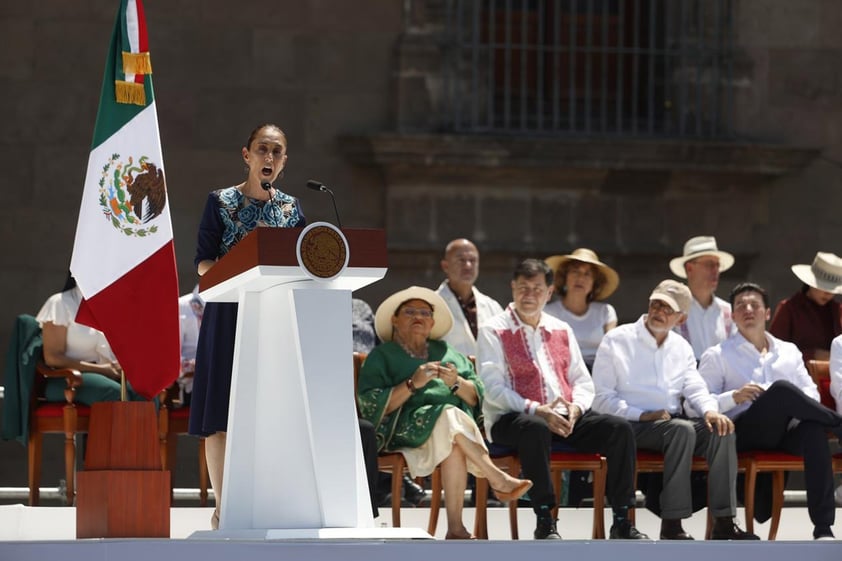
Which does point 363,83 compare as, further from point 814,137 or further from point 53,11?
point 814,137

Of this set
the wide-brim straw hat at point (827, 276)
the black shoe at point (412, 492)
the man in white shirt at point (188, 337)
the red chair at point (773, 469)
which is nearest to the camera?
the red chair at point (773, 469)

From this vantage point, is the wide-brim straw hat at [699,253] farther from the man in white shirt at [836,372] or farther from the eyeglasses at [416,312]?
the eyeglasses at [416,312]

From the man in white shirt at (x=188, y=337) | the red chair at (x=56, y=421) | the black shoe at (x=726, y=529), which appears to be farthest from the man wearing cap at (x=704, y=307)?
the red chair at (x=56, y=421)

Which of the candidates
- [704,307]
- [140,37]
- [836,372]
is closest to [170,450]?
[140,37]

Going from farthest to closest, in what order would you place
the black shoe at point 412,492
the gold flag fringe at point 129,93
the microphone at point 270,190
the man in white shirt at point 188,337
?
the black shoe at point 412,492
the man in white shirt at point 188,337
the gold flag fringe at point 129,93
the microphone at point 270,190

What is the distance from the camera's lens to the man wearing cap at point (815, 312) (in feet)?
29.9

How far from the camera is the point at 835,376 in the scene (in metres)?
8.30

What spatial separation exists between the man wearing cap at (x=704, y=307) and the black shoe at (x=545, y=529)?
1.80 m

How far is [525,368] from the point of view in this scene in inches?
315

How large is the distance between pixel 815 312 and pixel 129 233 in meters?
4.07

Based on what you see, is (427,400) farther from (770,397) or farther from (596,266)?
(596,266)

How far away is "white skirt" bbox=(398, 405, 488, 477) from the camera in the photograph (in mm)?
7531

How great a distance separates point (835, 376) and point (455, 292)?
1.93 meters

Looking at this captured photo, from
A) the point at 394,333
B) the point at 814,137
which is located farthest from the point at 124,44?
the point at 814,137
